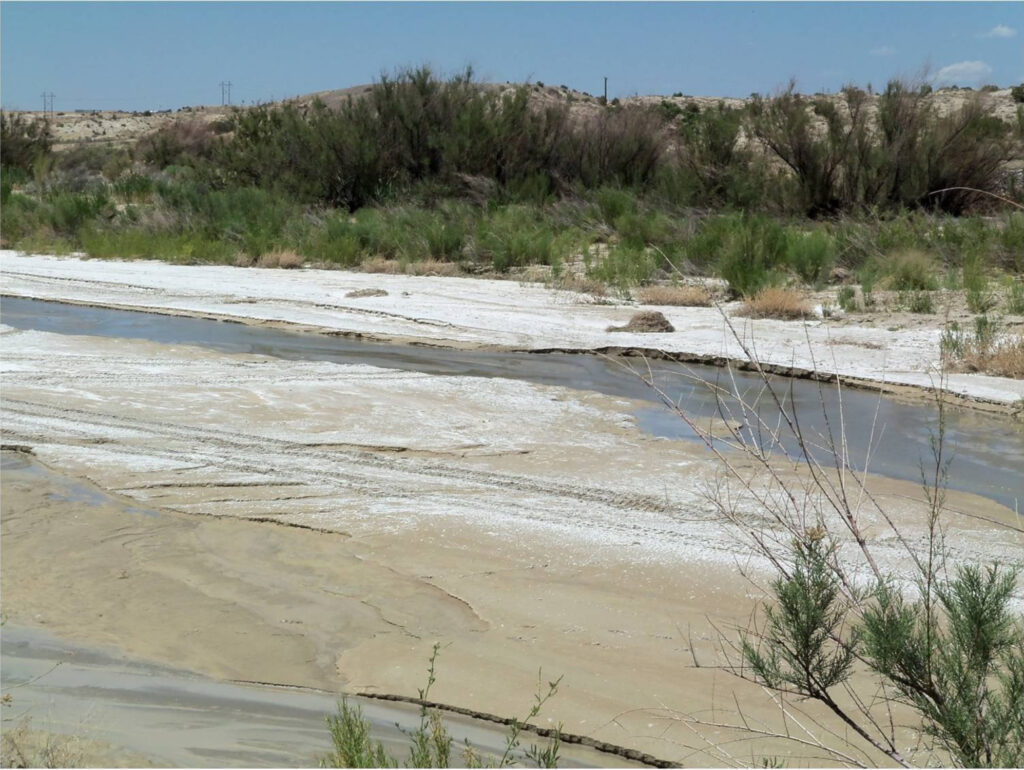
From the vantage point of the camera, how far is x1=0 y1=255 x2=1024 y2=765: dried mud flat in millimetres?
5668

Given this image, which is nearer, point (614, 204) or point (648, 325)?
point (648, 325)

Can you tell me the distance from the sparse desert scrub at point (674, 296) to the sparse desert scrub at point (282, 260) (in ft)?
24.2

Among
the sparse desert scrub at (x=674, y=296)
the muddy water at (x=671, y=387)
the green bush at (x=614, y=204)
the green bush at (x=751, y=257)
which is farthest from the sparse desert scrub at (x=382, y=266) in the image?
the green bush at (x=751, y=257)

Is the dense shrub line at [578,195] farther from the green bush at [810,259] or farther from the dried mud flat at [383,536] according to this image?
the dried mud flat at [383,536]

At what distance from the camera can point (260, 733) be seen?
196 inches

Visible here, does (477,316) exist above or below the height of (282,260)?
below

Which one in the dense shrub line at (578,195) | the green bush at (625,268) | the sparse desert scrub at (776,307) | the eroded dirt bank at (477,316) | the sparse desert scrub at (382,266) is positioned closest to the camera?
the eroded dirt bank at (477,316)

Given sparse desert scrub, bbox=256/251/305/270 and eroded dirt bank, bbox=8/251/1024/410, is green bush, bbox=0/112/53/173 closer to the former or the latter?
eroded dirt bank, bbox=8/251/1024/410

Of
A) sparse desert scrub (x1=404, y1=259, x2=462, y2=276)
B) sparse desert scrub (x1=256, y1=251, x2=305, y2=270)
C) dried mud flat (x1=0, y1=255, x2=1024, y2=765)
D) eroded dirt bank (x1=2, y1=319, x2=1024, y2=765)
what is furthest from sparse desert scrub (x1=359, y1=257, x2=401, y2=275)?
eroded dirt bank (x1=2, y1=319, x2=1024, y2=765)

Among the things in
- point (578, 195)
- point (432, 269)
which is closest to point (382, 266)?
point (432, 269)

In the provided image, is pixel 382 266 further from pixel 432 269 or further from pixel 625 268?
pixel 625 268

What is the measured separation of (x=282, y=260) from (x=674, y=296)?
8301 mm

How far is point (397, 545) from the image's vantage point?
23.8 ft

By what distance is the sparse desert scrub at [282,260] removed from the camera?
22.4 meters
